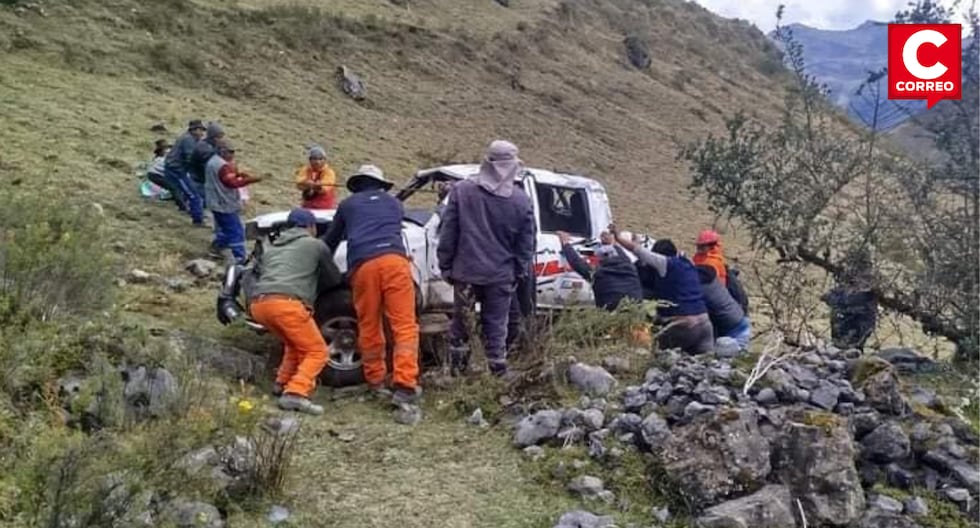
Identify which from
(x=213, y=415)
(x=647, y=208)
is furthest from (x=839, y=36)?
(x=213, y=415)

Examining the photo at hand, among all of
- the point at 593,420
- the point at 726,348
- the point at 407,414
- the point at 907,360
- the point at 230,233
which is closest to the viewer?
the point at 593,420

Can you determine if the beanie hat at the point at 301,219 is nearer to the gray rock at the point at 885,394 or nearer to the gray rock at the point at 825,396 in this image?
the gray rock at the point at 825,396

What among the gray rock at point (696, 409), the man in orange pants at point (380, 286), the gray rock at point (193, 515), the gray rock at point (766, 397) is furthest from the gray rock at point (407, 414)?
the gray rock at point (766, 397)

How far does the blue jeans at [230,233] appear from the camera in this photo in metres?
10.3

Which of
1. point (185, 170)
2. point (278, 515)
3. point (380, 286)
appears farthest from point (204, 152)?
point (278, 515)

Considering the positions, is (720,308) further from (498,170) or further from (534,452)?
(534,452)

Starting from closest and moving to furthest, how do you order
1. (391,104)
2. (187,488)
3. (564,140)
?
(187,488) < (391,104) < (564,140)

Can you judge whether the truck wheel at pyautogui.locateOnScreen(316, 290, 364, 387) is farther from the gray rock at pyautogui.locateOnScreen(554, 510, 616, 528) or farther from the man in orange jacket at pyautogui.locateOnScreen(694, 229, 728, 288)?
the man in orange jacket at pyautogui.locateOnScreen(694, 229, 728, 288)

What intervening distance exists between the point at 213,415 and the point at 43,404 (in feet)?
2.97

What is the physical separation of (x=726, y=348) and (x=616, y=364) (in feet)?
3.69

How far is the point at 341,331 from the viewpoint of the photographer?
7.02 m

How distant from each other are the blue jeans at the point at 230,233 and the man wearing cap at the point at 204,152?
0.45 m

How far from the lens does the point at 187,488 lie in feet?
13.4

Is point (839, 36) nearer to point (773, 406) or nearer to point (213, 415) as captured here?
point (773, 406)
